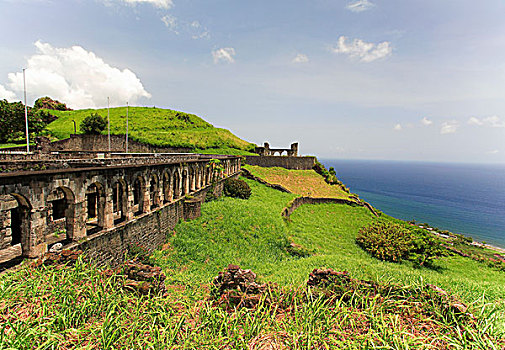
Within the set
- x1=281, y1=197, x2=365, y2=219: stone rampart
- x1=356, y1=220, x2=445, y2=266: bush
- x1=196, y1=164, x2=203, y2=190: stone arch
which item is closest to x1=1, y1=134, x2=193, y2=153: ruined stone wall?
x1=281, y1=197, x2=365, y2=219: stone rampart

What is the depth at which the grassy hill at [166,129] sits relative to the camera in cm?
6072

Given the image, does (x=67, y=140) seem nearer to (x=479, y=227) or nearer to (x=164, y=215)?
(x=164, y=215)

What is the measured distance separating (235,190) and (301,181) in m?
19.3

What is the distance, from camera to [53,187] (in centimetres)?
823

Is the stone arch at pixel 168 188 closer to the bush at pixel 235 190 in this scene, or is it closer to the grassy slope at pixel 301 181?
the bush at pixel 235 190

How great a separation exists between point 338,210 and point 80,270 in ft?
107

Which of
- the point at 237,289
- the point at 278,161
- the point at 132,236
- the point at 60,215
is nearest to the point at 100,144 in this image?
the point at 278,161

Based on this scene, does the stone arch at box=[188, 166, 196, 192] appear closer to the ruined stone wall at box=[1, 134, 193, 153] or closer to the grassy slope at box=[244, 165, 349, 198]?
the grassy slope at box=[244, 165, 349, 198]

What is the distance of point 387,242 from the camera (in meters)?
22.7

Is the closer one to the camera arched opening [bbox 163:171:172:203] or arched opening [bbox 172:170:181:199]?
arched opening [bbox 163:171:172:203]

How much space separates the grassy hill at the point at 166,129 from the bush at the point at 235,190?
98.8 feet

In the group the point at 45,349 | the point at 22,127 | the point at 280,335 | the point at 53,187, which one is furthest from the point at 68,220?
the point at 22,127

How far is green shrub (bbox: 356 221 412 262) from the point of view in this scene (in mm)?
21844

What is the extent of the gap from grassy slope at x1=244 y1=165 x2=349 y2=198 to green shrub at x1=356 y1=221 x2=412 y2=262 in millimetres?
14922
